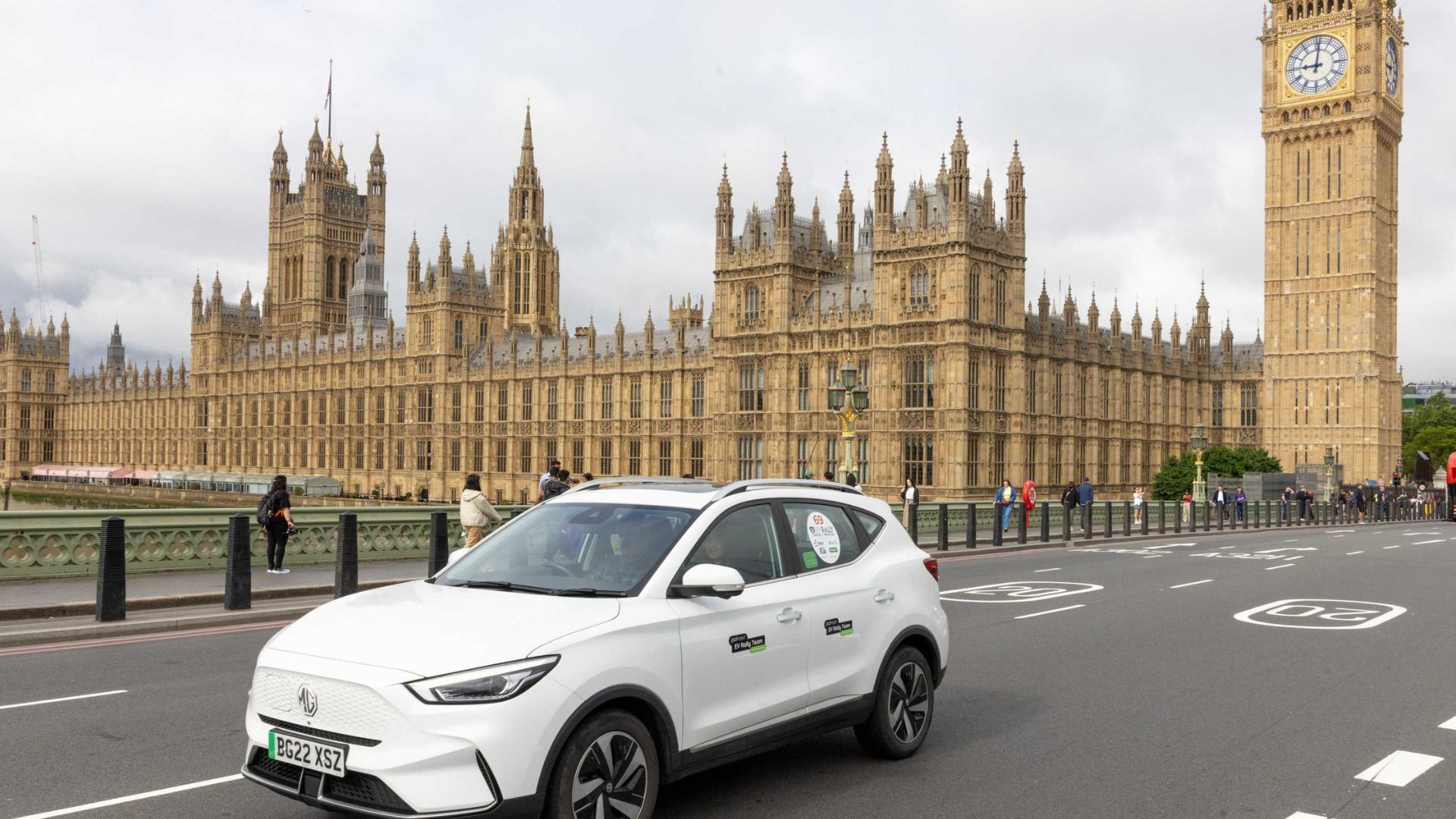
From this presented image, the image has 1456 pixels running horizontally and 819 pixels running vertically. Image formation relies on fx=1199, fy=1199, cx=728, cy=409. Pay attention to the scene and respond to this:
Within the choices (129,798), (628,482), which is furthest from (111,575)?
(628,482)

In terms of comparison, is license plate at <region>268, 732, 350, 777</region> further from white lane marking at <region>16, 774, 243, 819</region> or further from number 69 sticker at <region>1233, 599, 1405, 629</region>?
number 69 sticker at <region>1233, 599, 1405, 629</region>

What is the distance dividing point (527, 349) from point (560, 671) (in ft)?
245

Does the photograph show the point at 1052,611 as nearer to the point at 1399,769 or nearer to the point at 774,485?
the point at 1399,769

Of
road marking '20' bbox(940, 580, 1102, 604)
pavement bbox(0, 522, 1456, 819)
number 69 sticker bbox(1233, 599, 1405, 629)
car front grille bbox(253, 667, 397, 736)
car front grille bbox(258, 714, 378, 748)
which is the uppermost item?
car front grille bbox(253, 667, 397, 736)

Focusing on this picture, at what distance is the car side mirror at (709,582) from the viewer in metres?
5.70

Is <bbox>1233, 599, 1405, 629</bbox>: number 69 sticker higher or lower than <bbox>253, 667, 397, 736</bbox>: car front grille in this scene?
lower

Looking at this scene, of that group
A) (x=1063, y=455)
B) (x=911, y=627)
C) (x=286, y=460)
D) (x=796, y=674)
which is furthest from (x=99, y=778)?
(x=286, y=460)

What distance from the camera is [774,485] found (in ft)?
23.0

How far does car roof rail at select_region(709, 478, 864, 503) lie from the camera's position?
6634 millimetres

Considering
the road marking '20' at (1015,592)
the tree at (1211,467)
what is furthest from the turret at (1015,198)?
the road marking '20' at (1015,592)

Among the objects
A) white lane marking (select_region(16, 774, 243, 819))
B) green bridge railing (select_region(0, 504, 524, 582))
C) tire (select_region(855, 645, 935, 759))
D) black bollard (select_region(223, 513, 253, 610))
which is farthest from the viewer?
green bridge railing (select_region(0, 504, 524, 582))

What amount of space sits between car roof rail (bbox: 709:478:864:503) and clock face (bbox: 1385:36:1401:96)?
8422cm

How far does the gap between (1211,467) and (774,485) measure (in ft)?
216

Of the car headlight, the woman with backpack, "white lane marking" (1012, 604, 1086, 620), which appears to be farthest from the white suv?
the woman with backpack
